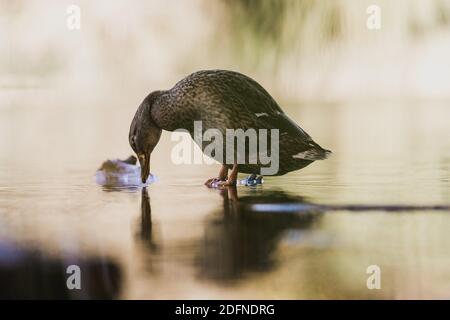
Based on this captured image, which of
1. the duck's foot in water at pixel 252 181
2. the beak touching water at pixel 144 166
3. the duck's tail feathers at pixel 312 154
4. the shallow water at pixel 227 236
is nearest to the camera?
the shallow water at pixel 227 236

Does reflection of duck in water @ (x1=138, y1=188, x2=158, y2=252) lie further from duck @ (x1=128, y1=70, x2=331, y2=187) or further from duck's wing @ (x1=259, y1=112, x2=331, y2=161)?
duck's wing @ (x1=259, y1=112, x2=331, y2=161)

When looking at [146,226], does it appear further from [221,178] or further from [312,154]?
[312,154]

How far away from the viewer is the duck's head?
160 inches

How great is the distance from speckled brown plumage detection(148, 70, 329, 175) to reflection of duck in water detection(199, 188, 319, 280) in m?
0.46

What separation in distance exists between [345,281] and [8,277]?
1.09 meters

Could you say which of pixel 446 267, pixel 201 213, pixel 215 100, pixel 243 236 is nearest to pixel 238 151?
pixel 215 100

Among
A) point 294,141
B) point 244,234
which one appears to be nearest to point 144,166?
point 294,141

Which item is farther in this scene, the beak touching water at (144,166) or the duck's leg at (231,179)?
the beak touching water at (144,166)

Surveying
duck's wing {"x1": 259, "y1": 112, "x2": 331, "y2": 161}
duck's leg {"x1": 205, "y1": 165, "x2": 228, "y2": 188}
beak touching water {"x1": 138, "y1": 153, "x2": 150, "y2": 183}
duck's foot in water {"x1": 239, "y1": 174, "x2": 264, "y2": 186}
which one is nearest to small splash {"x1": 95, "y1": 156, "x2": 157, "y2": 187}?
beak touching water {"x1": 138, "y1": 153, "x2": 150, "y2": 183}

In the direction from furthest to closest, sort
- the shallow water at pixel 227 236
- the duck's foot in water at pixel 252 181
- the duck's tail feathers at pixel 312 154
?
1. the duck's foot in water at pixel 252 181
2. the duck's tail feathers at pixel 312 154
3. the shallow water at pixel 227 236

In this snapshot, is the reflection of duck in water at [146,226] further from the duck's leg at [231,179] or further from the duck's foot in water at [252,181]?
the duck's foot in water at [252,181]

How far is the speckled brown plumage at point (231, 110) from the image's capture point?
3.83 metres

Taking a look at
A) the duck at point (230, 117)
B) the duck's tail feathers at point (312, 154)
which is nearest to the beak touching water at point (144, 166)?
the duck at point (230, 117)

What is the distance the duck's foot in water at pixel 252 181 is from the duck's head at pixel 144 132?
0.55 m
